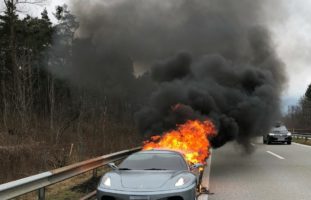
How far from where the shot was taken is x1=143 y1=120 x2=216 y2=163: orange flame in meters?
14.0

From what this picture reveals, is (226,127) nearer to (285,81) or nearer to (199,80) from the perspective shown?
(199,80)

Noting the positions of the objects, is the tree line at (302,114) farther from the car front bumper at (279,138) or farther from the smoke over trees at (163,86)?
the smoke over trees at (163,86)

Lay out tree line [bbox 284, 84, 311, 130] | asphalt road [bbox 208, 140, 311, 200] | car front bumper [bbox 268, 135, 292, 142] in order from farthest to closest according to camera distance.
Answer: tree line [bbox 284, 84, 311, 130]
car front bumper [bbox 268, 135, 292, 142]
asphalt road [bbox 208, 140, 311, 200]

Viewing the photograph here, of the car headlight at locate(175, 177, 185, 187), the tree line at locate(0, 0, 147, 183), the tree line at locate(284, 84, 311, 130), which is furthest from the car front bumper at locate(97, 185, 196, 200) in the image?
the tree line at locate(284, 84, 311, 130)

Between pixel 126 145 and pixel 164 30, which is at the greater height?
pixel 164 30

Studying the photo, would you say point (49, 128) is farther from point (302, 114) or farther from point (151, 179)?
point (302, 114)

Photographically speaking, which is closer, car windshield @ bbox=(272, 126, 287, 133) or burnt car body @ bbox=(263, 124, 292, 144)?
burnt car body @ bbox=(263, 124, 292, 144)

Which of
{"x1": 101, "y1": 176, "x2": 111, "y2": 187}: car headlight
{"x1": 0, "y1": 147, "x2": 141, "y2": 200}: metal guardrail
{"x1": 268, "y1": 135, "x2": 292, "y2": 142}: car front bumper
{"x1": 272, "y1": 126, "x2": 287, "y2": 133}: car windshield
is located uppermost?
{"x1": 0, "y1": 147, "x2": 141, "y2": 200}: metal guardrail

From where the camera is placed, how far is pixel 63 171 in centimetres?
785

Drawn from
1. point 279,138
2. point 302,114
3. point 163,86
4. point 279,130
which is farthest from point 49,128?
point 302,114

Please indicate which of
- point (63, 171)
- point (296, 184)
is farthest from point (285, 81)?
point (63, 171)

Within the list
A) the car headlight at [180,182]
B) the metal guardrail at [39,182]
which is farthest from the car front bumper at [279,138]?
the car headlight at [180,182]

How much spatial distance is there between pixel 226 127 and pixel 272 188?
6.06 m

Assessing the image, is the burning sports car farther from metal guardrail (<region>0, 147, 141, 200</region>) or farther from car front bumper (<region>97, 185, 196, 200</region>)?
metal guardrail (<region>0, 147, 141, 200</region>)
